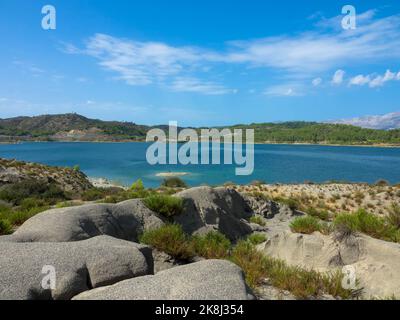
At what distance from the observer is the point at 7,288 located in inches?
197

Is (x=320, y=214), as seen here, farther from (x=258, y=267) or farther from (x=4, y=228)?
(x=4, y=228)

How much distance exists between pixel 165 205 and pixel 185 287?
26.3 ft

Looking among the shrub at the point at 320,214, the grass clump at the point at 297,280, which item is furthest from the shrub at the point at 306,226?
the shrub at the point at 320,214

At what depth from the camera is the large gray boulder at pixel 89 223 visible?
806 centimetres

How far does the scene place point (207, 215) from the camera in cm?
1457

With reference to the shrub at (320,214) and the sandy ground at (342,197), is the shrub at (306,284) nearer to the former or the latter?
the shrub at (320,214)

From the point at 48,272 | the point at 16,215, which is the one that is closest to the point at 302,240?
the point at 48,272

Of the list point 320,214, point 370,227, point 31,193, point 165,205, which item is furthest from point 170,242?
point 31,193

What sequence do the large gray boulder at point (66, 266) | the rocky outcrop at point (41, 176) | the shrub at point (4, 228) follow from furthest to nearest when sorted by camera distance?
1. the rocky outcrop at point (41, 176)
2. the shrub at point (4, 228)
3. the large gray boulder at point (66, 266)

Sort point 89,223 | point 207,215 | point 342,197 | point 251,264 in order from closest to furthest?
point 251,264
point 89,223
point 207,215
point 342,197

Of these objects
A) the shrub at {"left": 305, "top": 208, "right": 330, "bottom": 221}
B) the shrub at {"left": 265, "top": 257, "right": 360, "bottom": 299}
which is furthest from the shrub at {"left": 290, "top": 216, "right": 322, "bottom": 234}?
the shrub at {"left": 305, "top": 208, "right": 330, "bottom": 221}

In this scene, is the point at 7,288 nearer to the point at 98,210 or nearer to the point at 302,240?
the point at 98,210

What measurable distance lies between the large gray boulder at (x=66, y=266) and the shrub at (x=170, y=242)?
1.61 m
